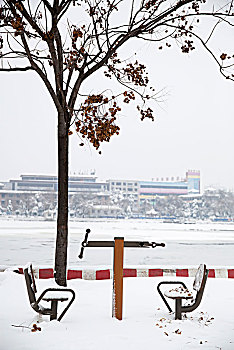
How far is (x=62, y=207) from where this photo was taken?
882 centimetres

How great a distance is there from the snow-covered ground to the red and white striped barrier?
2.25 m

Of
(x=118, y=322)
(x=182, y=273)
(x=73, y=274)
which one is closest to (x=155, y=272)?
(x=182, y=273)

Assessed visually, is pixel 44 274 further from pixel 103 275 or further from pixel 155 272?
pixel 155 272

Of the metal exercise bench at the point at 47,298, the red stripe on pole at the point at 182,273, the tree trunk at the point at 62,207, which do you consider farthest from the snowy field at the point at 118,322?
the red stripe on pole at the point at 182,273

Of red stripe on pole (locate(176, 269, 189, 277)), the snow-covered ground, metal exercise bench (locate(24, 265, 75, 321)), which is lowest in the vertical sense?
the snow-covered ground

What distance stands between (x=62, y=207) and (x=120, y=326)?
9.82 ft

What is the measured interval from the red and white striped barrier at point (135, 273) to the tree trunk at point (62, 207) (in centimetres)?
262

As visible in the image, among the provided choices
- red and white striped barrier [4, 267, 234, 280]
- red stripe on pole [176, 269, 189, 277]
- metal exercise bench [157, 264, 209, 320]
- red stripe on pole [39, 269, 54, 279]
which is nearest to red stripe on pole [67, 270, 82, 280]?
red and white striped barrier [4, 267, 234, 280]

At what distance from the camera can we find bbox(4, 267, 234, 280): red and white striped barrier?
37.9 ft

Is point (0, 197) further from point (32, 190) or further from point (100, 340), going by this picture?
point (100, 340)

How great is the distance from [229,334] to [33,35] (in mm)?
5962

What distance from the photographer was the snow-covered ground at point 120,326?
216 inches

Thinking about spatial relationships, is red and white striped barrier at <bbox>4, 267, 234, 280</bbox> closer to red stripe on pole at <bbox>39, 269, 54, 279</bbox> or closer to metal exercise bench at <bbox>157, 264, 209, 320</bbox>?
red stripe on pole at <bbox>39, 269, 54, 279</bbox>

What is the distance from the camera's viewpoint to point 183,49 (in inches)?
348
